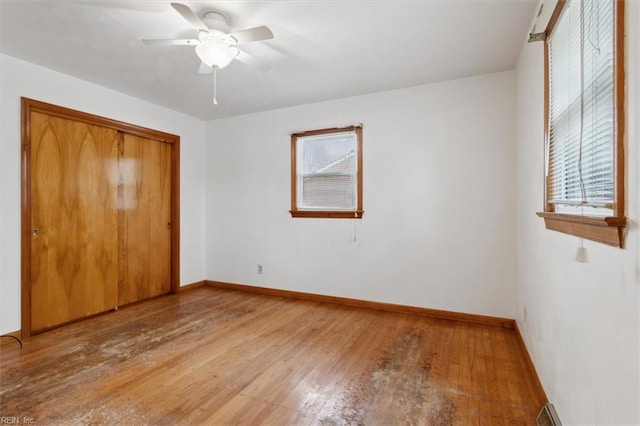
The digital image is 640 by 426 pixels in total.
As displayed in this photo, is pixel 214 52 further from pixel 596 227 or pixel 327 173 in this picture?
pixel 596 227

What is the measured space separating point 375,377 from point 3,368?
278 cm

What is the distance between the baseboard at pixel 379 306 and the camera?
3.10 metres

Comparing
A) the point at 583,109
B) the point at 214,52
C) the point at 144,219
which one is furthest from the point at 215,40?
the point at 144,219

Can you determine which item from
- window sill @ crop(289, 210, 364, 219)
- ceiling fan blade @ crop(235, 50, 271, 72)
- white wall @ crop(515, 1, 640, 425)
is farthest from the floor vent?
ceiling fan blade @ crop(235, 50, 271, 72)

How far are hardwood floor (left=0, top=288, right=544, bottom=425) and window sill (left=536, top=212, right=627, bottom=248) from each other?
46.2 inches

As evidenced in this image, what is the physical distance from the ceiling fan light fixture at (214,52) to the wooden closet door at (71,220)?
6.80ft

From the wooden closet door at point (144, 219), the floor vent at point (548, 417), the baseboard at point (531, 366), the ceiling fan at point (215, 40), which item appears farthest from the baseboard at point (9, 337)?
the baseboard at point (531, 366)

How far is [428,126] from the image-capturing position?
338 cm

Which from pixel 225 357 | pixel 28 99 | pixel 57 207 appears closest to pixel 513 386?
pixel 225 357

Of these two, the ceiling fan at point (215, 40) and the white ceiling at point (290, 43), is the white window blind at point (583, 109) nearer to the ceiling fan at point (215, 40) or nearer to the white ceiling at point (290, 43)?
the white ceiling at point (290, 43)

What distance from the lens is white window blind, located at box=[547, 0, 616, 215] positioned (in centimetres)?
106

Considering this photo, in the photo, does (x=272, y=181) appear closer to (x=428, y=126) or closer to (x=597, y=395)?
(x=428, y=126)

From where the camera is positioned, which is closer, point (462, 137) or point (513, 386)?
point (513, 386)

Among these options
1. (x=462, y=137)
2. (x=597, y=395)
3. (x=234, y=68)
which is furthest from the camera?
(x=462, y=137)
